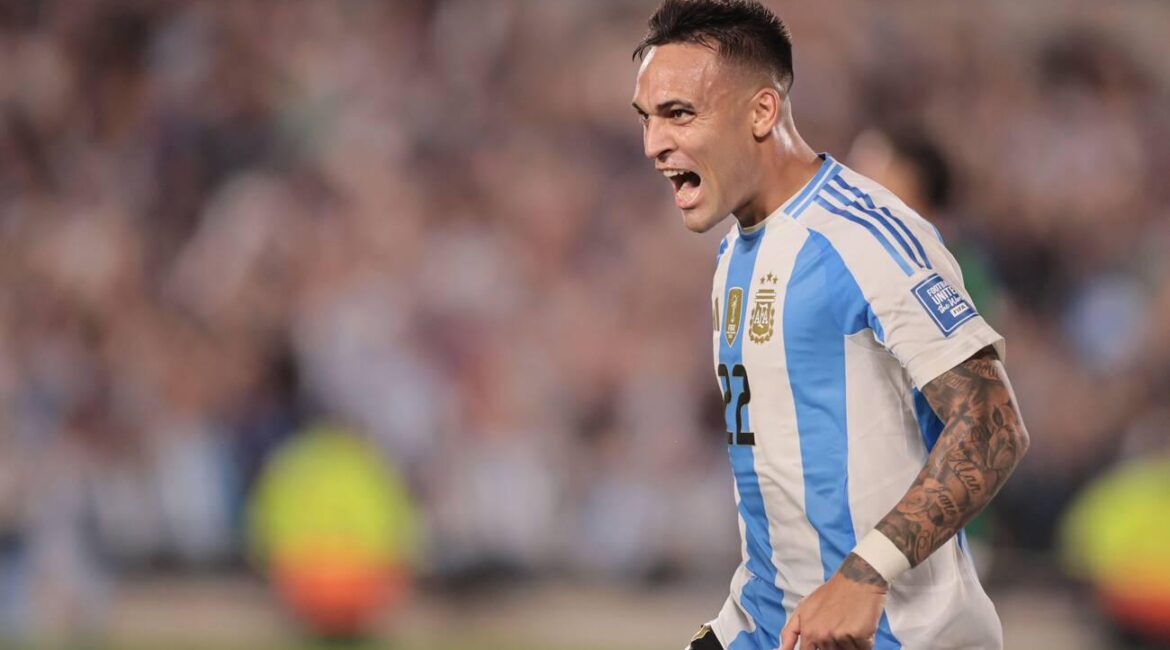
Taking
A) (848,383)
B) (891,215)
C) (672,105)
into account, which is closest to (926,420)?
(848,383)

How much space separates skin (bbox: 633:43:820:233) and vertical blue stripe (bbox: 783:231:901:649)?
8.4 inches

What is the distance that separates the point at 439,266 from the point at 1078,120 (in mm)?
3615

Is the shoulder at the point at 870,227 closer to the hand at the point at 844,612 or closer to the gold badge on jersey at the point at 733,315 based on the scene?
the gold badge on jersey at the point at 733,315

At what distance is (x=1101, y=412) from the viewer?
7211 millimetres

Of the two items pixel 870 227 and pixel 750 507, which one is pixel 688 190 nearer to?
pixel 870 227

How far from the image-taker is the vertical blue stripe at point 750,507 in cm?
280

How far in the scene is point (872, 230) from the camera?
8.44ft

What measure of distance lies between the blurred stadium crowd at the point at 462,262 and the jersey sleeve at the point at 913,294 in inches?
193

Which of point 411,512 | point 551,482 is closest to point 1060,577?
point 551,482

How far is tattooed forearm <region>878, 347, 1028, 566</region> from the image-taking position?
2365 mm

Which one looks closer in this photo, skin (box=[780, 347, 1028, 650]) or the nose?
skin (box=[780, 347, 1028, 650])

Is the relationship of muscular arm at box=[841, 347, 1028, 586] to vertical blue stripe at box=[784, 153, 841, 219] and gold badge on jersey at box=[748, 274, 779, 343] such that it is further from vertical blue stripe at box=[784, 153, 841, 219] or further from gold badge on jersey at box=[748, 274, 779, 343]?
vertical blue stripe at box=[784, 153, 841, 219]

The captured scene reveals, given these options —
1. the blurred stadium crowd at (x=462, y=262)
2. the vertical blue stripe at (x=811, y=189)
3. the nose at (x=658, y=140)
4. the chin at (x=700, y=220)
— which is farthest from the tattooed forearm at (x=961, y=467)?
the blurred stadium crowd at (x=462, y=262)

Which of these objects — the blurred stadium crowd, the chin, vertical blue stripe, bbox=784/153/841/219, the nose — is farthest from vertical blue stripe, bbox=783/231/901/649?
the blurred stadium crowd
